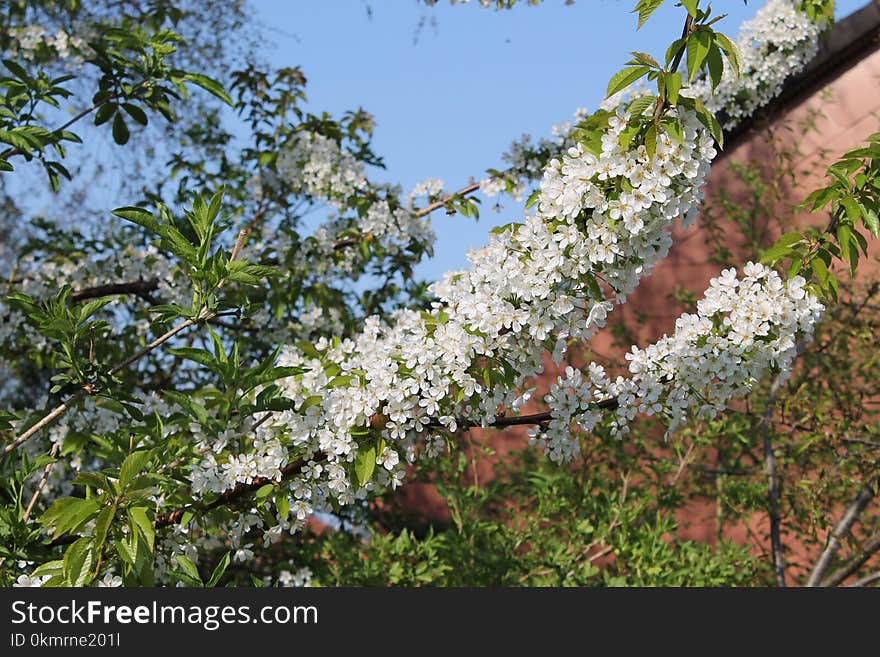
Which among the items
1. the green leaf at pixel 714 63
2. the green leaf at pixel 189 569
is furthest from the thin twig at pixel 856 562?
the green leaf at pixel 189 569

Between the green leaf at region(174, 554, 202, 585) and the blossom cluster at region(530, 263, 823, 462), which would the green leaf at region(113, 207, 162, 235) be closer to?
the green leaf at region(174, 554, 202, 585)

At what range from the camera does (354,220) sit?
3.80m

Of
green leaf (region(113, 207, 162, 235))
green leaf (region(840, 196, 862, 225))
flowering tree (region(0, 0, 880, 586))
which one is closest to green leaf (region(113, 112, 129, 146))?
flowering tree (region(0, 0, 880, 586))

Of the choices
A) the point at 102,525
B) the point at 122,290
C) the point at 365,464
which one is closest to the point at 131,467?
the point at 102,525

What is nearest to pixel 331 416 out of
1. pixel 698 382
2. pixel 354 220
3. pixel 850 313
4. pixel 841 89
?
pixel 698 382

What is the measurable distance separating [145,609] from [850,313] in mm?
3579

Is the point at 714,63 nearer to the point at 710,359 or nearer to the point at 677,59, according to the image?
the point at 677,59

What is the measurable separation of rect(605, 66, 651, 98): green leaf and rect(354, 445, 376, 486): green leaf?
83 centimetres

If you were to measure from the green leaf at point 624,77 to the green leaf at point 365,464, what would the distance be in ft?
2.74

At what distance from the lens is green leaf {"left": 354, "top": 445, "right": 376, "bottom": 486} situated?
1.71 meters

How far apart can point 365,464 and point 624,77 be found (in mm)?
903

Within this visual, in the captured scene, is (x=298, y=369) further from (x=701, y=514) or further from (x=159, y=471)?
(x=701, y=514)

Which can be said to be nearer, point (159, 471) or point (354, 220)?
point (159, 471)

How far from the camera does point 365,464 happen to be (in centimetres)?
172
